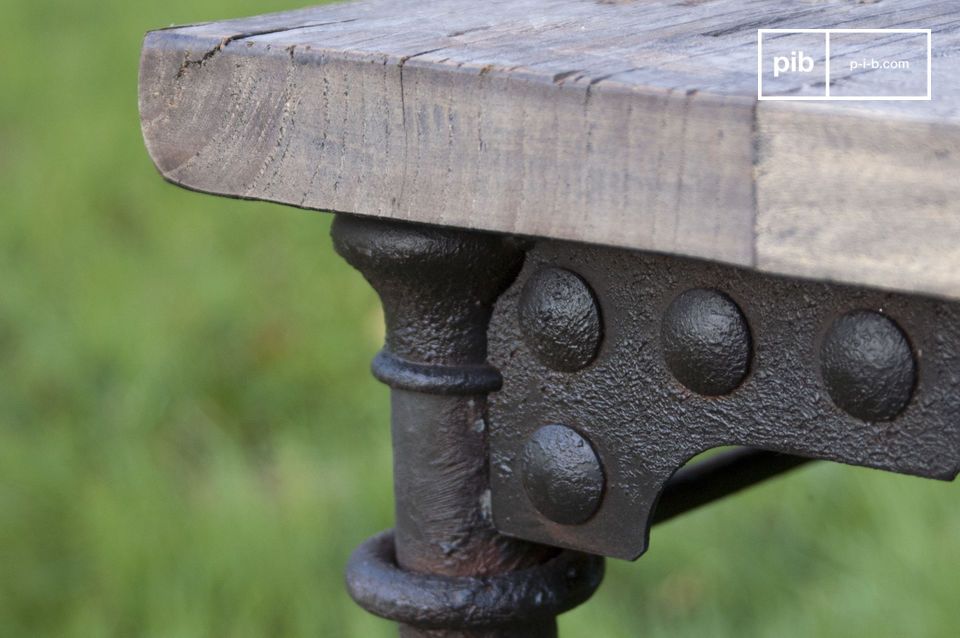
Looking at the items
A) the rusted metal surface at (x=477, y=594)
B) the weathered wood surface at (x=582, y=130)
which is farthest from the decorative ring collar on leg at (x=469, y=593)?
the weathered wood surface at (x=582, y=130)

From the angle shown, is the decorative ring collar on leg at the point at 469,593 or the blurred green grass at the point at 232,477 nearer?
the decorative ring collar on leg at the point at 469,593

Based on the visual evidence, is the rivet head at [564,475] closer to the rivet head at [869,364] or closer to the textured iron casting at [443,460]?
the textured iron casting at [443,460]

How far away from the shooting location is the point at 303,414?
2.48 meters

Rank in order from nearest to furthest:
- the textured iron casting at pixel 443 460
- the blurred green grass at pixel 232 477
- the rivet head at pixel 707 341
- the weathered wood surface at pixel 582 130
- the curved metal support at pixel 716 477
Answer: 1. the weathered wood surface at pixel 582 130
2. the rivet head at pixel 707 341
3. the textured iron casting at pixel 443 460
4. the curved metal support at pixel 716 477
5. the blurred green grass at pixel 232 477

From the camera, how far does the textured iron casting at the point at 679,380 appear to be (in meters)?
0.65

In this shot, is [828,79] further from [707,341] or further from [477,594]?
[477,594]

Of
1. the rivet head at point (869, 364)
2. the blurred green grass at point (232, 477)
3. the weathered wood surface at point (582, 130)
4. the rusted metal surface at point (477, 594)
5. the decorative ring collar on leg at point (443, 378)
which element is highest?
the weathered wood surface at point (582, 130)

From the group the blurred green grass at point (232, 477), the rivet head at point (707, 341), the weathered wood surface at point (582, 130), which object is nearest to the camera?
the weathered wood surface at point (582, 130)

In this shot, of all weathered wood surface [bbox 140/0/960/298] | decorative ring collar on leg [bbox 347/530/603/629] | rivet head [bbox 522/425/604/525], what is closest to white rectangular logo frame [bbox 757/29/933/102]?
weathered wood surface [bbox 140/0/960/298]

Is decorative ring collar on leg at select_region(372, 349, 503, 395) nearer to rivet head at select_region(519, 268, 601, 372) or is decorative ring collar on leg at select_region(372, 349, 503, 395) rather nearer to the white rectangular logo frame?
rivet head at select_region(519, 268, 601, 372)

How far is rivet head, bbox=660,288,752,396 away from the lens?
69 centimetres

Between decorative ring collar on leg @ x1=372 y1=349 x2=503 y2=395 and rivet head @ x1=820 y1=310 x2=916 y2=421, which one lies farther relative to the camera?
decorative ring collar on leg @ x1=372 y1=349 x2=503 y2=395

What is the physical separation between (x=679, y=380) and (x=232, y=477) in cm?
152

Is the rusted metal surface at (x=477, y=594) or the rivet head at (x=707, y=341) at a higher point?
the rivet head at (x=707, y=341)
